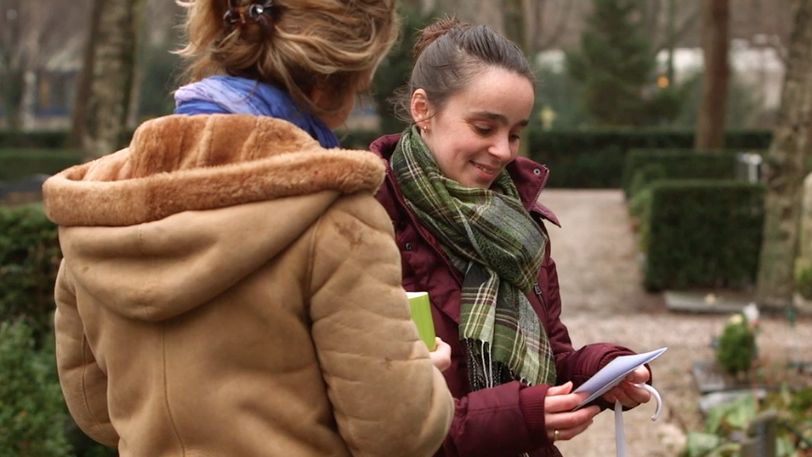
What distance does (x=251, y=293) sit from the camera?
6.46 feet

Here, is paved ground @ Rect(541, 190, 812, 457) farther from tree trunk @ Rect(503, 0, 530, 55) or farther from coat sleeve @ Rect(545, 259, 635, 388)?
coat sleeve @ Rect(545, 259, 635, 388)

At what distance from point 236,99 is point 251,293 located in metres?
0.31

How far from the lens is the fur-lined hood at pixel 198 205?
6.30ft

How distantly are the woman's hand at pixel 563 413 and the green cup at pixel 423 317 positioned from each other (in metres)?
0.31

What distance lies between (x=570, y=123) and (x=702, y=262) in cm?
3001

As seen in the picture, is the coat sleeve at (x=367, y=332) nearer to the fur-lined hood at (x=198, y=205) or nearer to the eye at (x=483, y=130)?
the fur-lined hood at (x=198, y=205)

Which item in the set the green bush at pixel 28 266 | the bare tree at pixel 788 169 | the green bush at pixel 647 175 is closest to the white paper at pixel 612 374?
the green bush at pixel 28 266

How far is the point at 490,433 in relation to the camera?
96.9 inches

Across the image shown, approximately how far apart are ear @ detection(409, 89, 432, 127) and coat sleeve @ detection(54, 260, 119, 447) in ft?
2.59

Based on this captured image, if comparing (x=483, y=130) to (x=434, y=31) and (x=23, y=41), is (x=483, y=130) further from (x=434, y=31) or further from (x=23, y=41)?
(x=23, y=41)

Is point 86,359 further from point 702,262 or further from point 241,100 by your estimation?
point 702,262

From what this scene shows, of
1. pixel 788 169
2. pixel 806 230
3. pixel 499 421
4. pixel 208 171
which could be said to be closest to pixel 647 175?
pixel 806 230

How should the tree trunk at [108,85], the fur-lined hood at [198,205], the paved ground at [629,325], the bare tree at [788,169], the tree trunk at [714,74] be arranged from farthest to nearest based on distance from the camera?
the tree trunk at [714,74] < the bare tree at [788,169] < the tree trunk at [108,85] < the paved ground at [629,325] < the fur-lined hood at [198,205]

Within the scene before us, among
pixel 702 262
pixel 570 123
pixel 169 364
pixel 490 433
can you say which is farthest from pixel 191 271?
pixel 570 123
